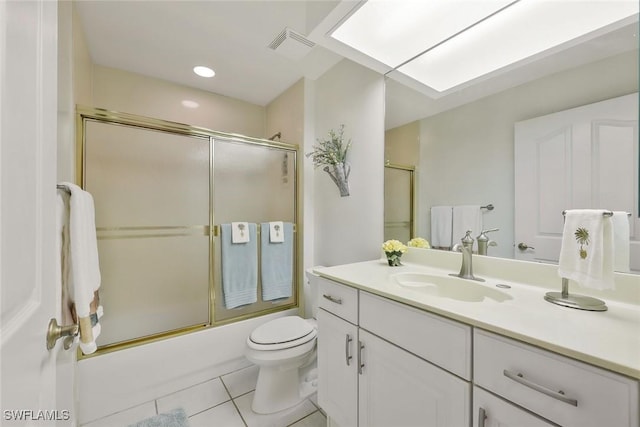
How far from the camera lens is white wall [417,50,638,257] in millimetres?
900

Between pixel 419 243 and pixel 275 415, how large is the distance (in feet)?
4.35

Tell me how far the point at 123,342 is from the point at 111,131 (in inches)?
54.9

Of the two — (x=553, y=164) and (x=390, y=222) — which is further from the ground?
(x=553, y=164)

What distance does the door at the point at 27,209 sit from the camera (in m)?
0.37

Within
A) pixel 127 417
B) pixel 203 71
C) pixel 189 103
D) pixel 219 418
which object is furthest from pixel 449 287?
pixel 189 103

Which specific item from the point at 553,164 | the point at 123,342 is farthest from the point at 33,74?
the point at 123,342

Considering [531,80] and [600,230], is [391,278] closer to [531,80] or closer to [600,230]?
[600,230]

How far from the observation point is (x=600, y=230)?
78 cm

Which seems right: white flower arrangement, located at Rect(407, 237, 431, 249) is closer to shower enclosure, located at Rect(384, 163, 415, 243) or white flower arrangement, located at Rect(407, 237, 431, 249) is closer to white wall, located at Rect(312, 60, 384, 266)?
→ shower enclosure, located at Rect(384, 163, 415, 243)

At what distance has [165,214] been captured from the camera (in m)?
1.93

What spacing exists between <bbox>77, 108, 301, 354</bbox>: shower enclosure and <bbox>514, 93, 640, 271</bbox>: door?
1.65 m

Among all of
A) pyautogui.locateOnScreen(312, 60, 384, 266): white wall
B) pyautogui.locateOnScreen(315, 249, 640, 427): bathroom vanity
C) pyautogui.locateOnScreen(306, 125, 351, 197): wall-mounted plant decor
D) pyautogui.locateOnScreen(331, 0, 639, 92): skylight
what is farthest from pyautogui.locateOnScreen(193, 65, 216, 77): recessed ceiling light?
pyautogui.locateOnScreen(315, 249, 640, 427): bathroom vanity

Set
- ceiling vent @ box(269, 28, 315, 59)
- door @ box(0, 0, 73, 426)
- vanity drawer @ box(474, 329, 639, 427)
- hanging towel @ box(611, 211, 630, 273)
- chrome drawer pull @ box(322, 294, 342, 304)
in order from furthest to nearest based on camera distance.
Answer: ceiling vent @ box(269, 28, 315, 59), chrome drawer pull @ box(322, 294, 342, 304), hanging towel @ box(611, 211, 630, 273), vanity drawer @ box(474, 329, 639, 427), door @ box(0, 0, 73, 426)

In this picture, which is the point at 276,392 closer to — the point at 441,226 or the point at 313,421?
the point at 313,421
